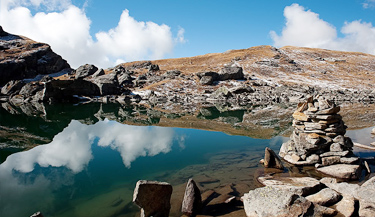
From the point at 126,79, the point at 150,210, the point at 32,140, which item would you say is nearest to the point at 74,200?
the point at 150,210

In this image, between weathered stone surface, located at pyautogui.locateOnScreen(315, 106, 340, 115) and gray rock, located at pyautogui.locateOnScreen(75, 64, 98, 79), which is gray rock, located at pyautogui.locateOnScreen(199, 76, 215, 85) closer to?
gray rock, located at pyautogui.locateOnScreen(75, 64, 98, 79)

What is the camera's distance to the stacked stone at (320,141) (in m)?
13.8

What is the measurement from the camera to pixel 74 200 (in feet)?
36.3

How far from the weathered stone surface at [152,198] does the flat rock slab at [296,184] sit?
17.2 ft

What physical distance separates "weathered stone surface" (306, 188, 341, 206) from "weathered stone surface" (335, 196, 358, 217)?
0.23 meters

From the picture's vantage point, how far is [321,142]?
14.5 meters

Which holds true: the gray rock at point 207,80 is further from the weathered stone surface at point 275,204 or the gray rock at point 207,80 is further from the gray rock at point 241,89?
the weathered stone surface at point 275,204

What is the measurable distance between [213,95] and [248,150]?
51897 millimetres

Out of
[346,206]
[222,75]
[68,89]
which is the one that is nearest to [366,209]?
[346,206]

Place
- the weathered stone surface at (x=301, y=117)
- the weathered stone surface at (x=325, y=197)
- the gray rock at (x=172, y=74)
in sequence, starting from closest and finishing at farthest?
the weathered stone surface at (x=325, y=197) → the weathered stone surface at (x=301, y=117) → the gray rock at (x=172, y=74)

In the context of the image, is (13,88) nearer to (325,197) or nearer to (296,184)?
(296,184)

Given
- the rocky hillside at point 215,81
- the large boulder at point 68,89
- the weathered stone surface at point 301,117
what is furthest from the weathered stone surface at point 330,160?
the large boulder at point 68,89

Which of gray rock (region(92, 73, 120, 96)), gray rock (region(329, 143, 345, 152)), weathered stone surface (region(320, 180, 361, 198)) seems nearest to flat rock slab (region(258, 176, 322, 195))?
weathered stone surface (region(320, 180, 361, 198))

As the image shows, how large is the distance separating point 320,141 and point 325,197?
6436mm
